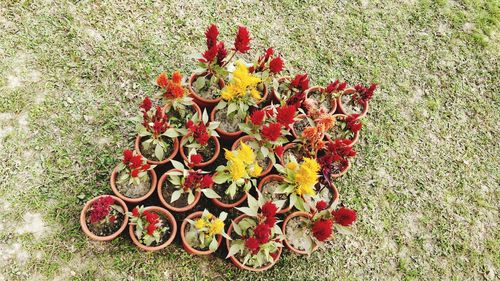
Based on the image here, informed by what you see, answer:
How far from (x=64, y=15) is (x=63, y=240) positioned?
2250 millimetres

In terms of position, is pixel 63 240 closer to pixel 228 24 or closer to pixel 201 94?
pixel 201 94

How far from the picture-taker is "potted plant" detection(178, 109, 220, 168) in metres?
3.00

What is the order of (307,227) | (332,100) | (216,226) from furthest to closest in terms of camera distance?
(332,100), (307,227), (216,226)

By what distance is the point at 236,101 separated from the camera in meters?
3.23

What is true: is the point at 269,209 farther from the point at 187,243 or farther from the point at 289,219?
the point at 187,243

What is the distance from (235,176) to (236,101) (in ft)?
2.20

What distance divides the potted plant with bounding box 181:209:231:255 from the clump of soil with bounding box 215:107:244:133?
0.77m

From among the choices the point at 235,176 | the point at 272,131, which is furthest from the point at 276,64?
the point at 235,176

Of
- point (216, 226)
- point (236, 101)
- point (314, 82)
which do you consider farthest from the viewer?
point (314, 82)

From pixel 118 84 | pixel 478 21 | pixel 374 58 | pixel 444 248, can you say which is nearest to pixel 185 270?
pixel 118 84

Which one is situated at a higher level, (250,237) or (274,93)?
(274,93)

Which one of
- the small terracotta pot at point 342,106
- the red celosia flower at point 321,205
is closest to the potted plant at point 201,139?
the red celosia flower at point 321,205

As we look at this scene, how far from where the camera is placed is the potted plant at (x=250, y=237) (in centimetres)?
287

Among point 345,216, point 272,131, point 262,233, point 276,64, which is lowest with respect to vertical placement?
point 262,233
